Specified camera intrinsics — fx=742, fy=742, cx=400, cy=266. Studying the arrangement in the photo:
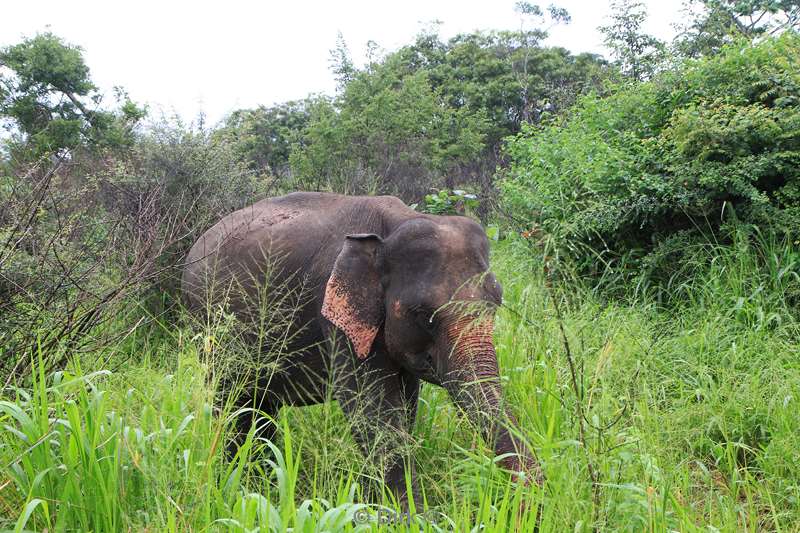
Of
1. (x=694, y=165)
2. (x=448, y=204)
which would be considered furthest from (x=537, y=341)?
(x=448, y=204)

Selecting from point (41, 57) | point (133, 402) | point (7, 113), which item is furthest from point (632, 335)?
point (41, 57)

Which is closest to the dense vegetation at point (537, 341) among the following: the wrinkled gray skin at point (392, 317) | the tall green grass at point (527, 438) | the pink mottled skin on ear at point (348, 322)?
the tall green grass at point (527, 438)

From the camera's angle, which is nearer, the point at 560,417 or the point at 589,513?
the point at 589,513

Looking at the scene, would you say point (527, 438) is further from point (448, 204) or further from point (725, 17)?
point (725, 17)

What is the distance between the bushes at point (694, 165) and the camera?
616 cm

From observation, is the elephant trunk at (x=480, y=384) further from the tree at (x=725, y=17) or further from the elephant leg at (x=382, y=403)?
the tree at (x=725, y=17)

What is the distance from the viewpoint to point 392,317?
3562 mm

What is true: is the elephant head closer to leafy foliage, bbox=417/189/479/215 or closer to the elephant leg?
the elephant leg

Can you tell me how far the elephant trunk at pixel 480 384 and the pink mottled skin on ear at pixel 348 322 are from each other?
458 mm

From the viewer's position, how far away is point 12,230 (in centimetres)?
327

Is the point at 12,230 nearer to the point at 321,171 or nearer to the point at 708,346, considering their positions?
the point at 708,346

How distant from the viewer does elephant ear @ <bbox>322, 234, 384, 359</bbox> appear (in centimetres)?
360

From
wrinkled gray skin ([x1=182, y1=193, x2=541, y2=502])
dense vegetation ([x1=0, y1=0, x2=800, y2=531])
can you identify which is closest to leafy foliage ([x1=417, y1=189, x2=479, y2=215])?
dense vegetation ([x1=0, y1=0, x2=800, y2=531])

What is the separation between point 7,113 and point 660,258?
1751 centimetres
